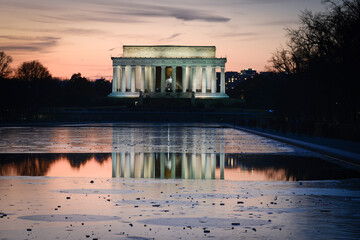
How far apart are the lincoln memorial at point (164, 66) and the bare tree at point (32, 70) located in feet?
67.4

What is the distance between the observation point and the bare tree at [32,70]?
455 ft

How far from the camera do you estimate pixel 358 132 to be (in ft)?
119

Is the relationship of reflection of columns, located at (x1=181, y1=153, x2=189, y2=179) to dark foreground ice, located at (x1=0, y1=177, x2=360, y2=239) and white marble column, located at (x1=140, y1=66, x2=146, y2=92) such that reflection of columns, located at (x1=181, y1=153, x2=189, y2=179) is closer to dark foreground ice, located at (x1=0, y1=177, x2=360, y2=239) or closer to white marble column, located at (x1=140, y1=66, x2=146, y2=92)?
dark foreground ice, located at (x1=0, y1=177, x2=360, y2=239)

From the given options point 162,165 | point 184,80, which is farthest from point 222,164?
point 184,80

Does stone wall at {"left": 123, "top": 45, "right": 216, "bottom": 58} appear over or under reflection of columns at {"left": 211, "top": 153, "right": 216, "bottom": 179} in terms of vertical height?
over

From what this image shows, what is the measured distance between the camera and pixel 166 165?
20500 millimetres

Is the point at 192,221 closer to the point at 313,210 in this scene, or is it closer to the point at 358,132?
the point at 313,210

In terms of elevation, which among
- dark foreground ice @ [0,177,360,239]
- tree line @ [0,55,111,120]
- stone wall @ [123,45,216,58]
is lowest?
dark foreground ice @ [0,177,360,239]

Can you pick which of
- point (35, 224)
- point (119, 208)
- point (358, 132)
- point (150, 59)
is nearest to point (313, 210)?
point (119, 208)

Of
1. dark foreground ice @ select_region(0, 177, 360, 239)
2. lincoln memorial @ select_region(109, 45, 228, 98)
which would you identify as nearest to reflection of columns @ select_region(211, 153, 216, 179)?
dark foreground ice @ select_region(0, 177, 360, 239)

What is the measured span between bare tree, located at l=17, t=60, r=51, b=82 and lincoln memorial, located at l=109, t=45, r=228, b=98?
20543 millimetres

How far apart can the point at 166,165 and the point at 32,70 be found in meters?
126

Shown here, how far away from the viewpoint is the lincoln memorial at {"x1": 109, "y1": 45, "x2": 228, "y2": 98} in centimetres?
15762

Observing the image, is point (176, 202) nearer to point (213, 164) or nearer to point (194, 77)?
point (213, 164)
